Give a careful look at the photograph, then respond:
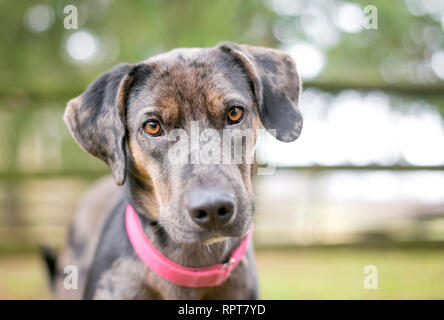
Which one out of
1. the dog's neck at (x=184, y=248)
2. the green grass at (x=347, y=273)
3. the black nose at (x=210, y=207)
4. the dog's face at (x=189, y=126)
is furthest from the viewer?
the green grass at (x=347, y=273)

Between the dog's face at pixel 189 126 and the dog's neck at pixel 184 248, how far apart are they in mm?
16

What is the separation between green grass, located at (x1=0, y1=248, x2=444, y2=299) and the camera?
488cm

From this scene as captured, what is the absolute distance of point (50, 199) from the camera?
21.5 ft

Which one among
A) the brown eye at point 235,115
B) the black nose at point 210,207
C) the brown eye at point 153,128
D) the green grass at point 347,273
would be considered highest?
the brown eye at point 235,115

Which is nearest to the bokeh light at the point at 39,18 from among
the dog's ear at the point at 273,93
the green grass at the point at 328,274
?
the green grass at the point at 328,274

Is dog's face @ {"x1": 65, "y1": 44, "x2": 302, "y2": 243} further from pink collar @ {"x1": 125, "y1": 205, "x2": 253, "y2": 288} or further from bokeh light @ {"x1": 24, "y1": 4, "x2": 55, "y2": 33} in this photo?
bokeh light @ {"x1": 24, "y1": 4, "x2": 55, "y2": 33}

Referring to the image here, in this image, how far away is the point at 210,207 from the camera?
6.87ft

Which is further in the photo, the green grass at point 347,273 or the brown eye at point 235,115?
the green grass at point 347,273

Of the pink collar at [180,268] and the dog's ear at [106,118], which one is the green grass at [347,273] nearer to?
the pink collar at [180,268]

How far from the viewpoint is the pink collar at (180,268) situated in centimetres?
249

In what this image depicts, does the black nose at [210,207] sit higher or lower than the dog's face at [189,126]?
lower

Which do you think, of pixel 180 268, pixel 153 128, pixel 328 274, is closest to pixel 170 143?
pixel 153 128

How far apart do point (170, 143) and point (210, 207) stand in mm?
508
